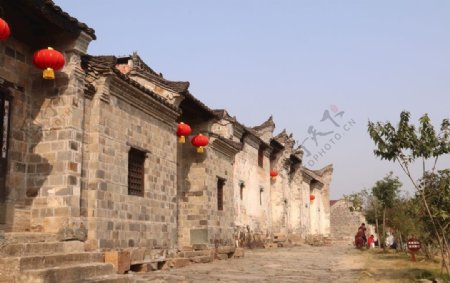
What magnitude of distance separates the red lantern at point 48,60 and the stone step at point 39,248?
2.78 metres

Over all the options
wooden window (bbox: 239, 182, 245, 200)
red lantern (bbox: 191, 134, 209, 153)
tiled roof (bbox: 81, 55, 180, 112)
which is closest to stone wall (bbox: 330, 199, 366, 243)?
wooden window (bbox: 239, 182, 245, 200)

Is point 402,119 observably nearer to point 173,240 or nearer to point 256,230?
point 173,240

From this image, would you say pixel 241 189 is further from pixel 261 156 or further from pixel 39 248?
pixel 39 248

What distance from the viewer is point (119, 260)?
31.0 ft

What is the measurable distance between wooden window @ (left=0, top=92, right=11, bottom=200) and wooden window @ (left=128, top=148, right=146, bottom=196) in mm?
3320

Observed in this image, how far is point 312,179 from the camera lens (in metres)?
37.0

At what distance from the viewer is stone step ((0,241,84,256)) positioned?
6.67 meters

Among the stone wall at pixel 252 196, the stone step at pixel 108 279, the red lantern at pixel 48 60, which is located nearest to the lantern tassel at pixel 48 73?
the red lantern at pixel 48 60

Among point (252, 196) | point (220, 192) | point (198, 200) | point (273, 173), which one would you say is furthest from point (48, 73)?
point (273, 173)

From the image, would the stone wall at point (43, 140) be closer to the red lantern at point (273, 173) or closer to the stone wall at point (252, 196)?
the stone wall at point (252, 196)

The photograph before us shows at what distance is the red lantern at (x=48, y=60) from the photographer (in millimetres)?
8109

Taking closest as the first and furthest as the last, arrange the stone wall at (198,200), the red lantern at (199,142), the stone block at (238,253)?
the red lantern at (199,142) < the stone wall at (198,200) < the stone block at (238,253)

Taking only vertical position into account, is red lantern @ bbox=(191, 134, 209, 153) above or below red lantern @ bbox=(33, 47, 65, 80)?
below

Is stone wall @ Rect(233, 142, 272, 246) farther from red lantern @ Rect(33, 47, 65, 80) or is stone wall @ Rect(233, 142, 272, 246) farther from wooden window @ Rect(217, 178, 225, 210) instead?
red lantern @ Rect(33, 47, 65, 80)
